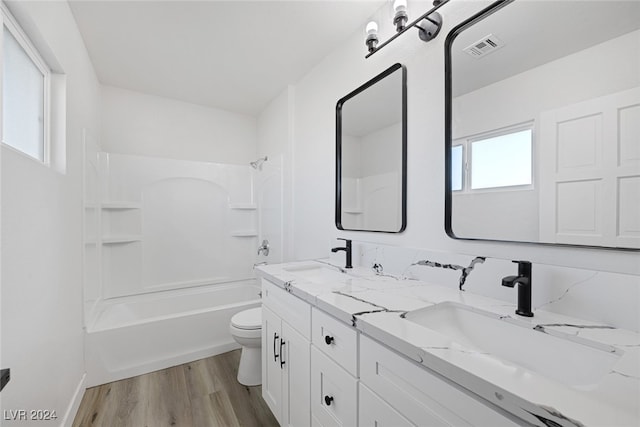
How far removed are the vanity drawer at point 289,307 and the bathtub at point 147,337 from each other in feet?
3.64

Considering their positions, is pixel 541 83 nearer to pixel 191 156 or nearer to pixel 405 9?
pixel 405 9

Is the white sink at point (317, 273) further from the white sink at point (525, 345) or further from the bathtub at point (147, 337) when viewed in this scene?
the bathtub at point (147, 337)

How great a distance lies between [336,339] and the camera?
1020mm

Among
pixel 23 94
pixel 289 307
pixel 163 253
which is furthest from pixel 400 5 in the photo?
pixel 163 253

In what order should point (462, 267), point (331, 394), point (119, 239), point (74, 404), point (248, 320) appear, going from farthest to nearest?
1. point (119, 239)
2. point (248, 320)
3. point (74, 404)
4. point (462, 267)
5. point (331, 394)

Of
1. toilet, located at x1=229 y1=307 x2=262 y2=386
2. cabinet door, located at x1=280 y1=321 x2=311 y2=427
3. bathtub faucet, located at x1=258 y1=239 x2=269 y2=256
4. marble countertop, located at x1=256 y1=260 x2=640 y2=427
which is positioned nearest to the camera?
marble countertop, located at x1=256 y1=260 x2=640 y2=427

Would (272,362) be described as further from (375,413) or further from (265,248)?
(265,248)

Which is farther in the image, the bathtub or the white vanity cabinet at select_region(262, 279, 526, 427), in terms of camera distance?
the bathtub

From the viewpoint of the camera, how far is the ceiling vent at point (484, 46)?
3.61ft

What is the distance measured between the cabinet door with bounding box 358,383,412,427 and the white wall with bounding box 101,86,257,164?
3.16 m

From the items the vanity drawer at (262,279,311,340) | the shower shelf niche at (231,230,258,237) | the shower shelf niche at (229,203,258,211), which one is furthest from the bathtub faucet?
the vanity drawer at (262,279,311,340)

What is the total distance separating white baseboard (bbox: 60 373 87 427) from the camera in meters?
1.53

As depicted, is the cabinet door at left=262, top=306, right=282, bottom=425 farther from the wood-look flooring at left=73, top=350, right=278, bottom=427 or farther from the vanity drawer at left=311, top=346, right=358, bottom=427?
the vanity drawer at left=311, top=346, right=358, bottom=427

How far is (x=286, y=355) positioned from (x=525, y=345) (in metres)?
1.05
